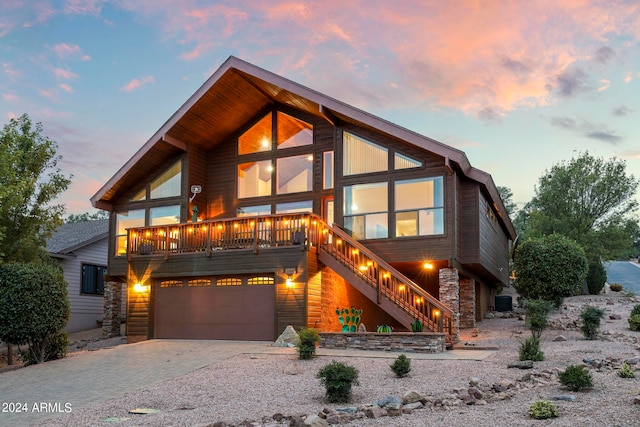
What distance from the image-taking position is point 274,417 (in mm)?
7676

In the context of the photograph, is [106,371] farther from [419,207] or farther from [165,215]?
[419,207]

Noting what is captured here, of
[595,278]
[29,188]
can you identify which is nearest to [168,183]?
[29,188]

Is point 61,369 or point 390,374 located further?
point 61,369

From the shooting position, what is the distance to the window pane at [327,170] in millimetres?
18750

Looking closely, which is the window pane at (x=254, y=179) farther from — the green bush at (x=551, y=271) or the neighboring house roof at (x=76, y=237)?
the green bush at (x=551, y=271)

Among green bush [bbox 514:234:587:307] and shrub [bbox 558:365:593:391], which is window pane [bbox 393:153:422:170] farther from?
shrub [bbox 558:365:593:391]

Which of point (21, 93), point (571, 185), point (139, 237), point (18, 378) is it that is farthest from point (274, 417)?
point (571, 185)

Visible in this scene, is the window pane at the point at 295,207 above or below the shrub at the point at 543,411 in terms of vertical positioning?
above

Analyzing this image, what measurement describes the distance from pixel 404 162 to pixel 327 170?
2.68 metres

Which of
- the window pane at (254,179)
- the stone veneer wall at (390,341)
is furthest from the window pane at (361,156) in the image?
the stone veneer wall at (390,341)

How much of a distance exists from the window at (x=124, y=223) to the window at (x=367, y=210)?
7626 millimetres

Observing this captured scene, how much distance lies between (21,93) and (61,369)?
33.9ft

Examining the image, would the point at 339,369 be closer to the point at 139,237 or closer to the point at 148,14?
the point at 139,237

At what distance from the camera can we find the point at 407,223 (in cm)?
1717
